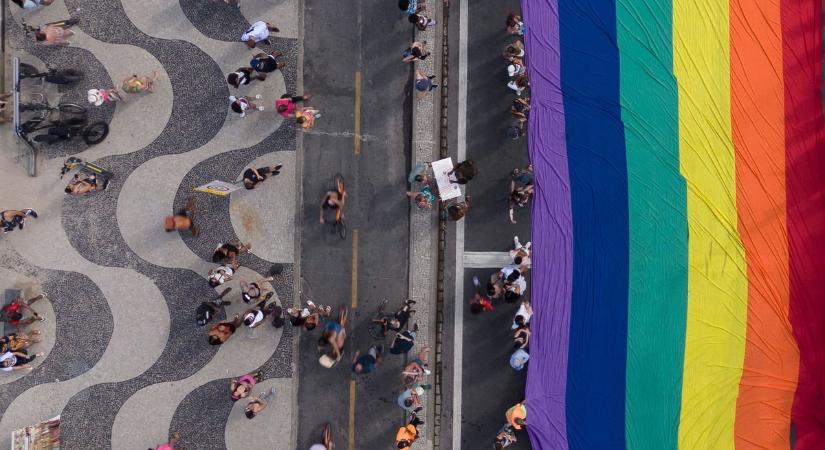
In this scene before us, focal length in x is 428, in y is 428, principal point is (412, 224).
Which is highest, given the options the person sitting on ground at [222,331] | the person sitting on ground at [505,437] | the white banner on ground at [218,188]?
the white banner on ground at [218,188]

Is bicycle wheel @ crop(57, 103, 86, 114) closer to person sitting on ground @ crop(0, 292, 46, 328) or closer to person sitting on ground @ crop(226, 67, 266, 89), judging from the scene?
person sitting on ground @ crop(226, 67, 266, 89)

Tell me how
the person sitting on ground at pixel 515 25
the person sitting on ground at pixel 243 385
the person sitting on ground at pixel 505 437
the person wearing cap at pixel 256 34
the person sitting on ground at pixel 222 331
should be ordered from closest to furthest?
the person sitting on ground at pixel 222 331 < the person sitting on ground at pixel 243 385 < the person wearing cap at pixel 256 34 < the person sitting on ground at pixel 505 437 < the person sitting on ground at pixel 515 25

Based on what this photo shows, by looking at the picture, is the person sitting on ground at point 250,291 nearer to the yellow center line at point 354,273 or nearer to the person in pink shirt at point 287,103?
the yellow center line at point 354,273

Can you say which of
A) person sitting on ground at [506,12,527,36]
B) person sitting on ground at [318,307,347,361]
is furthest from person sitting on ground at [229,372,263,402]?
person sitting on ground at [506,12,527,36]

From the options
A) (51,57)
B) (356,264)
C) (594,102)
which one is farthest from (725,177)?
(51,57)

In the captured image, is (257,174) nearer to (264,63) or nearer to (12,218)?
(264,63)

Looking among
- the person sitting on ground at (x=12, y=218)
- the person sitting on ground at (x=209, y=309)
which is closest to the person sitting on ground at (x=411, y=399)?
the person sitting on ground at (x=209, y=309)
